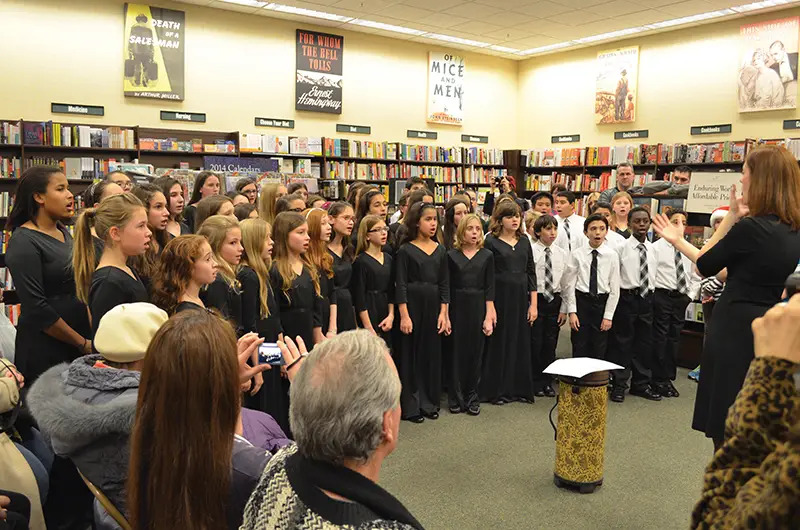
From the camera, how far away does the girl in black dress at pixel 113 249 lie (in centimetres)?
263

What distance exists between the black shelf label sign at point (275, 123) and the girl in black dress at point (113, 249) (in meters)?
6.59

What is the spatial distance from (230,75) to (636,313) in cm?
665

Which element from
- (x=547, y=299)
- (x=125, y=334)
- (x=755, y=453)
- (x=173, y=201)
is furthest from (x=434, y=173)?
(x=755, y=453)

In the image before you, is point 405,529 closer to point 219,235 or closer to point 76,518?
point 76,518

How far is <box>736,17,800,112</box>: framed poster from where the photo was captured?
8453 mm

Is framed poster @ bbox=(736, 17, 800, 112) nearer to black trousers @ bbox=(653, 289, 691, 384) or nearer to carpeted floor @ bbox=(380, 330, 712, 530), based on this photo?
black trousers @ bbox=(653, 289, 691, 384)

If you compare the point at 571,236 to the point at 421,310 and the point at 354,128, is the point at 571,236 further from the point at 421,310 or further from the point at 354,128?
the point at 354,128

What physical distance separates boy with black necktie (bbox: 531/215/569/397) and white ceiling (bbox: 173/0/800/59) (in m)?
4.51

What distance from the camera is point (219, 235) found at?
3250 mm

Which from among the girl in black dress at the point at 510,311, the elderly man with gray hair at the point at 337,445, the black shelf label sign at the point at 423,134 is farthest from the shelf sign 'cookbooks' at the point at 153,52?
the elderly man with gray hair at the point at 337,445

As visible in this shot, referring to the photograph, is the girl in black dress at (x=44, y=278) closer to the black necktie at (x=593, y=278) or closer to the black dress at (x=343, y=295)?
the black dress at (x=343, y=295)

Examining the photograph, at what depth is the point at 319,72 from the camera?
9781mm

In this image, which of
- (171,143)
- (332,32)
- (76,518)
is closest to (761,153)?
(76,518)

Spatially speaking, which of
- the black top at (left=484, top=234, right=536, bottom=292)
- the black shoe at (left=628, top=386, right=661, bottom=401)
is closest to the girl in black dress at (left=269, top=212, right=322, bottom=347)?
the black top at (left=484, top=234, right=536, bottom=292)
